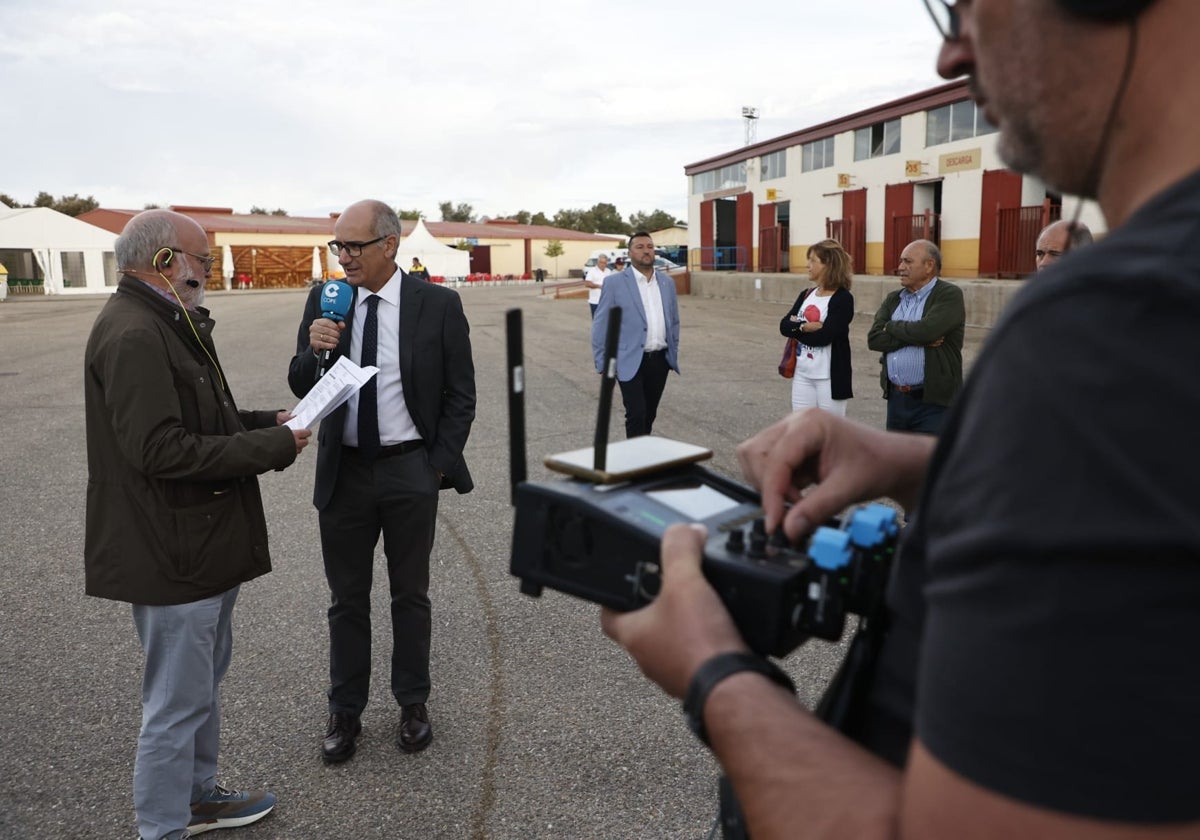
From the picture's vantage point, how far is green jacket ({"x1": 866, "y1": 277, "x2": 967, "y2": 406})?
6.02 metres

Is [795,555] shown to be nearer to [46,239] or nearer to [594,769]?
[594,769]

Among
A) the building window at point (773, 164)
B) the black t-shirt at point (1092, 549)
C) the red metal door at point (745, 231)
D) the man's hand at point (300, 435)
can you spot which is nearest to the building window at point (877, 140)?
the building window at point (773, 164)

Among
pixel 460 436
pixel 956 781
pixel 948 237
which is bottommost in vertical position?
pixel 460 436

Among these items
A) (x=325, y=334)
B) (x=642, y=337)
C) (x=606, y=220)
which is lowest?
(x=642, y=337)

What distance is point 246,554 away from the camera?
3.14m

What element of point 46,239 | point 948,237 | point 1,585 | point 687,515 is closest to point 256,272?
point 46,239

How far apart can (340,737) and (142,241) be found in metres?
1.98

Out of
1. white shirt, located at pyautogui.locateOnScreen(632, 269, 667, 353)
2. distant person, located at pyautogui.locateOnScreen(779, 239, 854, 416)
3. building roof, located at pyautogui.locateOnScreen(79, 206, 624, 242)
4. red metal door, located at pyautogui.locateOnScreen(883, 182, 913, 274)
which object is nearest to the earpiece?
distant person, located at pyautogui.locateOnScreen(779, 239, 854, 416)

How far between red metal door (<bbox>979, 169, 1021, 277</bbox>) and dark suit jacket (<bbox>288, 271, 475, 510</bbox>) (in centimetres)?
2233

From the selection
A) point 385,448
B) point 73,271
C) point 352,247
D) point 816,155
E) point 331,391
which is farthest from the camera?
point 73,271

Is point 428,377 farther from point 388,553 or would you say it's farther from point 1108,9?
point 1108,9

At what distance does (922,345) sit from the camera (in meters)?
6.12

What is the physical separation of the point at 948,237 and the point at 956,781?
27.4 m

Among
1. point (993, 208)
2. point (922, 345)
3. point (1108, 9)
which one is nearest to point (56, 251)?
point (993, 208)
